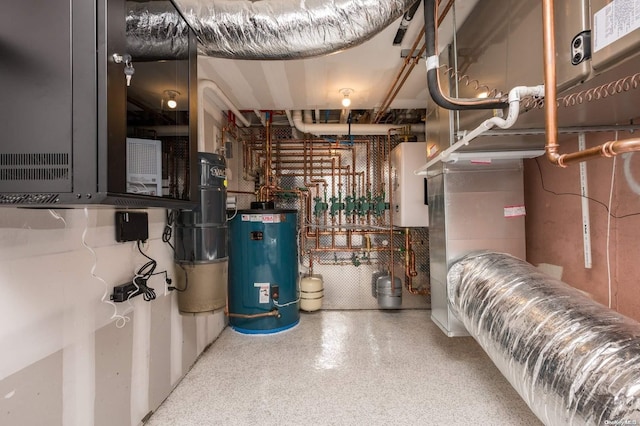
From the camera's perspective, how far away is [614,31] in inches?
31.9

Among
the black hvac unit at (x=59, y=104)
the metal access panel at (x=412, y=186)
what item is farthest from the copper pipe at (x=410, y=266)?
the black hvac unit at (x=59, y=104)

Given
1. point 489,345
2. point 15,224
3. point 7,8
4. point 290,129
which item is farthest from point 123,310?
point 290,129

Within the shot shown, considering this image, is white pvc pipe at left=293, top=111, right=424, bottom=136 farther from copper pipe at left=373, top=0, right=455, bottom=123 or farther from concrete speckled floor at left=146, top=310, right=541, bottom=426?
concrete speckled floor at left=146, top=310, right=541, bottom=426

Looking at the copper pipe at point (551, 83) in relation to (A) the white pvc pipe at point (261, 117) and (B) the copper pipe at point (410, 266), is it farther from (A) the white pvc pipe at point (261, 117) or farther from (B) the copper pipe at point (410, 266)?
(A) the white pvc pipe at point (261, 117)

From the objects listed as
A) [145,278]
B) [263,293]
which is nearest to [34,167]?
[145,278]

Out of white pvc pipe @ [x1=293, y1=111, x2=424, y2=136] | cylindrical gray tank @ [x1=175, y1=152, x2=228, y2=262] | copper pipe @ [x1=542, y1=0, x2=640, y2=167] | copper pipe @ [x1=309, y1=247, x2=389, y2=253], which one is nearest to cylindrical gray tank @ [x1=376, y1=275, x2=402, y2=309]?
copper pipe @ [x1=309, y1=247, x2=389, y2=253]

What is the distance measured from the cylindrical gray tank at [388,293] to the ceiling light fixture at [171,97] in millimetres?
2955

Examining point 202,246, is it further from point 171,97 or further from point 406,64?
point 406,64

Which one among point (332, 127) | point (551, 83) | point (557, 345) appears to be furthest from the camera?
point (332, 127)

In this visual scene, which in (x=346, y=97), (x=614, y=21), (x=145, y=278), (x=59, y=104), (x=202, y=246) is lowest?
(x=145, y=278)

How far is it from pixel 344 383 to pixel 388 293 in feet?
5.09

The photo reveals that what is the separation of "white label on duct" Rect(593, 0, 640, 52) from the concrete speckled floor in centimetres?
200

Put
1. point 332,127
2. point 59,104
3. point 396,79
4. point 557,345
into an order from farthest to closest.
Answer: point 332,127
point 396,79
point 557,345
point 59,104

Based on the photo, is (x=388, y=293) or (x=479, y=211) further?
(x=388, y=293)
